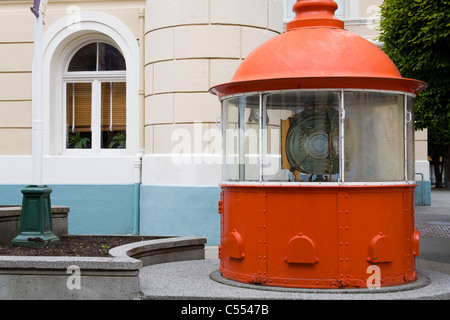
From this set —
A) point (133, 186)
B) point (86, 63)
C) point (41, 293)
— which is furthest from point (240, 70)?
point (86, 63)

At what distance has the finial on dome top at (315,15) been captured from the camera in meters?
7.91

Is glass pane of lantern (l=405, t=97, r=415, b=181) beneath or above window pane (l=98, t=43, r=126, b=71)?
beneath

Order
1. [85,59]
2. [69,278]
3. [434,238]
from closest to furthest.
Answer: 1. [69,278]
2. [85,59]
3. [434,238]

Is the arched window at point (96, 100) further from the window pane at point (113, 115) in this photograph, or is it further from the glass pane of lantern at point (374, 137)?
the glass pane of lantern at point (374, 137)

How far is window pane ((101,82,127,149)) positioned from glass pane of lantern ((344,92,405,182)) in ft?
24.1

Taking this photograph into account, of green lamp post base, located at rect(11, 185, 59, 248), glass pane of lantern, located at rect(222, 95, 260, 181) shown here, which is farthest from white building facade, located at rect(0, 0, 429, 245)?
glass pane of lantern, located at rect(222, 95, 260, 181)

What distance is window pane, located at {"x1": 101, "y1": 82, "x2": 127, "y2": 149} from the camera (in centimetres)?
1401

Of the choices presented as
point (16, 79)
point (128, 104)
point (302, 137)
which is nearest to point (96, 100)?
point (128, 104)

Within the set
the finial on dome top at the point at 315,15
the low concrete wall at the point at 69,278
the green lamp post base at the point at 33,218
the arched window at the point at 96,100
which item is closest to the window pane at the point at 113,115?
the arched window at the point at 96,100

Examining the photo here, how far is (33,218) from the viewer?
9031mm

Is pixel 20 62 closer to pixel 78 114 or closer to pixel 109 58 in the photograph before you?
pixel 78 114

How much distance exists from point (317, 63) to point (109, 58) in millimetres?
7627

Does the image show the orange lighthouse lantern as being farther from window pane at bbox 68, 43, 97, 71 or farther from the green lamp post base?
window pane at bbox 68, 43, 97, 71
